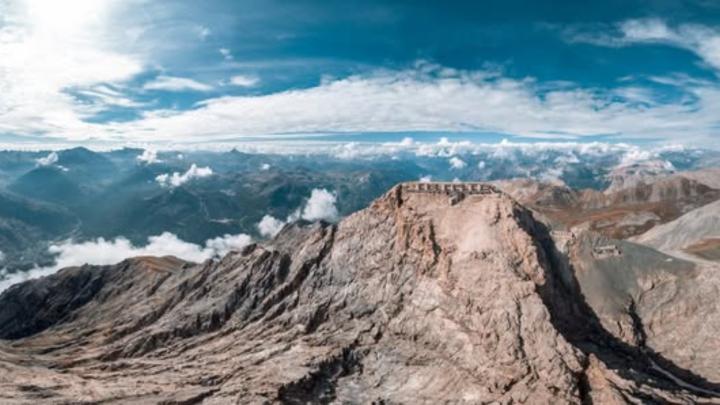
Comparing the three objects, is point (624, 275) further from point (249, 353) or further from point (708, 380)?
point (249, 353)

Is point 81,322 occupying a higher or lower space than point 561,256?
lower

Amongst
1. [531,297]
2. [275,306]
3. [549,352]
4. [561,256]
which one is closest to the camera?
[549,352]

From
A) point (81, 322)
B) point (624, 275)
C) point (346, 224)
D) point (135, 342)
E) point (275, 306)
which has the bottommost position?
point (81, 322)

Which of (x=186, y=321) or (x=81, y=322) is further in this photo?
(x=81, y=322)

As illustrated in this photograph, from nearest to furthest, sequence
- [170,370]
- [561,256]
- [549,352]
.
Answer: [549,352] → [170,370] → [561,256]

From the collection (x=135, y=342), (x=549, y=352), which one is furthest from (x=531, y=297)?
(x=135, y=342)

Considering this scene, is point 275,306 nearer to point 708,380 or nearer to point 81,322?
point 708,380

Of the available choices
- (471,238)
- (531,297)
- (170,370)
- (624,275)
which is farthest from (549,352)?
(170,370)
